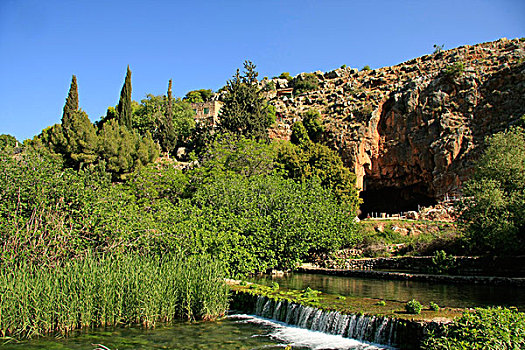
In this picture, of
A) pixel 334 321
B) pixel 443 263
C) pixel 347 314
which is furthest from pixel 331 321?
pixel 443 263

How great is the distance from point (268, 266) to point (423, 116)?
87.8 feet

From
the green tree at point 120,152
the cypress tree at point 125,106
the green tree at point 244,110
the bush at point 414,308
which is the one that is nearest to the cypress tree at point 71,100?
the cypress tree at point 125,106

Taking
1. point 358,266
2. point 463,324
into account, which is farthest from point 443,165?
point 463,324

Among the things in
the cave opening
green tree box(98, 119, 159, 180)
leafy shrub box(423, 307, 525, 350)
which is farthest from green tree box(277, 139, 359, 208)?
leafy shrub box(423, 307, 525, 350)

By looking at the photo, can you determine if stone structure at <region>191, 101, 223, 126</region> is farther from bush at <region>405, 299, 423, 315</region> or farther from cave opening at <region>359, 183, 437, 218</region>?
bush at <region>405, 299, 423, 315</region>

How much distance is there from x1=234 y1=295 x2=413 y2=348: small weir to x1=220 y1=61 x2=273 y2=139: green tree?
21172 millimetres

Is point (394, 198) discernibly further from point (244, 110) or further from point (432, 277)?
point (432, 277)

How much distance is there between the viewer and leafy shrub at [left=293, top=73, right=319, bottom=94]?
6550cm

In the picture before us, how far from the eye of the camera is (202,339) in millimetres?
8852

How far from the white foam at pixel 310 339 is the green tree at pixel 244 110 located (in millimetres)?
22362

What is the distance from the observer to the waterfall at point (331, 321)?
27.8 feet

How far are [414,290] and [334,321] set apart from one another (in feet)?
19.8

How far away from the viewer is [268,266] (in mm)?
17766

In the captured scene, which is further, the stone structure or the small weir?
the stone structure
